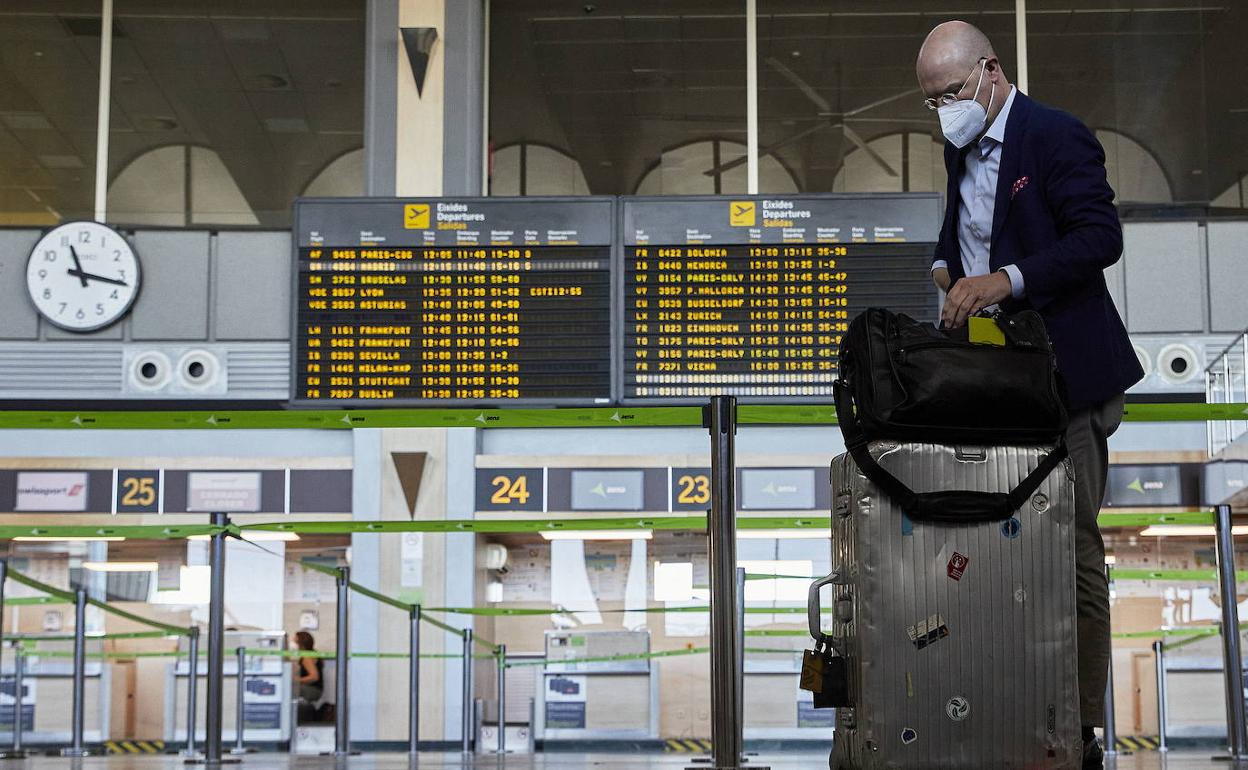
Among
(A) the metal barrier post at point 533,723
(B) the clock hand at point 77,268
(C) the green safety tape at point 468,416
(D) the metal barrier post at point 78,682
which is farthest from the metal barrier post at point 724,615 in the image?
(B) the clock hand at point 77,268

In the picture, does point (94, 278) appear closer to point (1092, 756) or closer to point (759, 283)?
point (759, 283)

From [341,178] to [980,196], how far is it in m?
8.43

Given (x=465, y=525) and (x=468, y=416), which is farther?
(x=465, y=525)

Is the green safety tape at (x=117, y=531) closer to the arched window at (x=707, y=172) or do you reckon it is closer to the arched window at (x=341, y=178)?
the arched window at (x=341, y=178)

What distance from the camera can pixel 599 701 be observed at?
10.8m

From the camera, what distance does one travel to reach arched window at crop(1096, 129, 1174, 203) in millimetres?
10234

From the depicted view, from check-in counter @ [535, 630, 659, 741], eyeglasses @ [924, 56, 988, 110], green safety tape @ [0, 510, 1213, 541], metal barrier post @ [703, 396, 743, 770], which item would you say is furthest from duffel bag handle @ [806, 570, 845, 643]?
check-in counter @ [535, 630, 659, 741]

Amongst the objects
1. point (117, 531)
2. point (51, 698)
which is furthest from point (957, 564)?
point (51, 698)

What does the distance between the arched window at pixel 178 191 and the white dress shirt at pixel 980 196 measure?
323 inches

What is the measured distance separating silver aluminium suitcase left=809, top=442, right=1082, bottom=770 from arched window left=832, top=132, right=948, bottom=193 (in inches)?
324

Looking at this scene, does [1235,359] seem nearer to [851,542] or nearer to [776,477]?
[776,477]

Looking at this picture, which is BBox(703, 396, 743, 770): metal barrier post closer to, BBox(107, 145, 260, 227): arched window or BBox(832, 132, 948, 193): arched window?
BBox(832, 132, 948, 193): arched window

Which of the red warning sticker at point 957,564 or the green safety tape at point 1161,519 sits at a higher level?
the green safety tape at point 1161,519

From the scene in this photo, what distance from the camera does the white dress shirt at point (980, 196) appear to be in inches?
103
